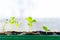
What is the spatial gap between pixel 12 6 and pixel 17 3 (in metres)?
0.03

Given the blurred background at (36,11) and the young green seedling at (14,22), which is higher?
the blurred background at (36,11)

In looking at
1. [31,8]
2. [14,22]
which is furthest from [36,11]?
[14,22]

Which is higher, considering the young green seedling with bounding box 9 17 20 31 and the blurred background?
the blurred background

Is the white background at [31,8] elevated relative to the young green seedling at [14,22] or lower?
elevated

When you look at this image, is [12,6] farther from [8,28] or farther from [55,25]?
[55,25]

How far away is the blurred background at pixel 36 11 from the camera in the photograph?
88cm

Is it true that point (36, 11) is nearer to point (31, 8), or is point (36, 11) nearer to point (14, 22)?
point (31, 8)

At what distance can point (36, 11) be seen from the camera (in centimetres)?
89

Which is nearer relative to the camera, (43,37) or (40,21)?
(43,37)

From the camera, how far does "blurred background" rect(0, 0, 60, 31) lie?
880 millimetres

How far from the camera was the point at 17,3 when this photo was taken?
0.90 meters

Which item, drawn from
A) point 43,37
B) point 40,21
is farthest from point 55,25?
point 43,37

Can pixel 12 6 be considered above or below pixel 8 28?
above

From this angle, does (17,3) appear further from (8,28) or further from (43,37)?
(43,37)
